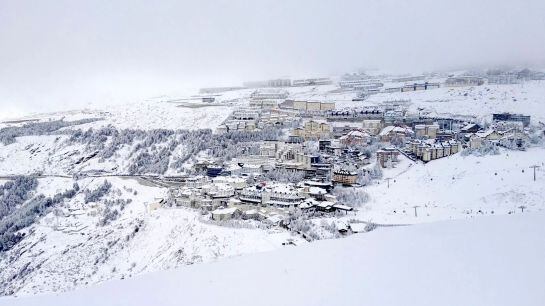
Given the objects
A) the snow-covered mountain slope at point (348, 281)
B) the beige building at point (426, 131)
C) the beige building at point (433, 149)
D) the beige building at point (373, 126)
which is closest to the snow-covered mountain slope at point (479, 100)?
the beige building at point (426, 131)

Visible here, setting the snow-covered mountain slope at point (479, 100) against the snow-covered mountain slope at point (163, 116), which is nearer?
the snow-covered mountain slope at point (479, 100)

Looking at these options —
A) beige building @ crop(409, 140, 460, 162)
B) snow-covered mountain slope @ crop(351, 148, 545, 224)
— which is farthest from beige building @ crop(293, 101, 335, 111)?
snow-covered mountain slope @ crop(351, 148, 545, 224)

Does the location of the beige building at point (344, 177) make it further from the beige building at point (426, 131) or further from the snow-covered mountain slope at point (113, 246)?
the beige building at point (426, 131)

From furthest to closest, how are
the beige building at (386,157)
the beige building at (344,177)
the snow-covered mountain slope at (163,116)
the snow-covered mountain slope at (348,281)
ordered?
the snow-covered mountain slope at (163,116) < the beige building at (386,157) < the beige building at (344,177) < the snow-covered mountain slope at (348,281)

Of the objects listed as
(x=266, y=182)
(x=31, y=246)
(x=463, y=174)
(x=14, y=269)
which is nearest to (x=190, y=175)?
(x=266, y=182)

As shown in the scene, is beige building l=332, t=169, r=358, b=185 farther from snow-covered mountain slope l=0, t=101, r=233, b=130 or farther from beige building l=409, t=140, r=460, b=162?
snow-covered mountain slope l=0, t=101, r=233, b=130

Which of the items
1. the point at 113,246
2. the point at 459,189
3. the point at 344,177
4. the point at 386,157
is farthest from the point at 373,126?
the point at 113,246
